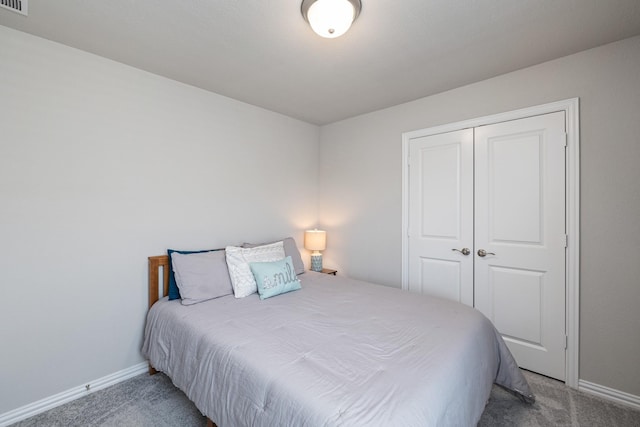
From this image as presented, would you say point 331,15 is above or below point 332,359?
above

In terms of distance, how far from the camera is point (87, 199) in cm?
206

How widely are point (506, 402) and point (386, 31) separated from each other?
8.65 ft

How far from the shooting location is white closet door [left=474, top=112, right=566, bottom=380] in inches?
86.4

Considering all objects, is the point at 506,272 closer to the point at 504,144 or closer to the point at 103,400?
the point at 504,144

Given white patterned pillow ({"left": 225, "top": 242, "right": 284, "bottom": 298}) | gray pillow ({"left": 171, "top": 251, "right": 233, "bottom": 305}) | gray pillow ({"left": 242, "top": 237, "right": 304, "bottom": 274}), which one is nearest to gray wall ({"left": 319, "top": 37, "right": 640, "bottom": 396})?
gray pillow ({"left": 242, "top": 237, "right": 304, "bottom": 274})

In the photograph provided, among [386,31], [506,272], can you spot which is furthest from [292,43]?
[506,272]

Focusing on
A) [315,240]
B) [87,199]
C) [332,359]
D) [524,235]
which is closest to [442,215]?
[524,235]

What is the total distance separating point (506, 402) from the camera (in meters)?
1.94

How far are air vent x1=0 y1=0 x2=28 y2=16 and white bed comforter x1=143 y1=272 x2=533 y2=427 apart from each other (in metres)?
2.02

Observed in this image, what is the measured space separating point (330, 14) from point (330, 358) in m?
1.79

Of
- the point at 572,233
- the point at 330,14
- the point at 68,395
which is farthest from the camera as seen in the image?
the point at 572,233

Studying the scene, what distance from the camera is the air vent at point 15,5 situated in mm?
1549

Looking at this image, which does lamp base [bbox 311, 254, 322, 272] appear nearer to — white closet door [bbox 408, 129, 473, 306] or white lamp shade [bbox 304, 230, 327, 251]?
white lamp shade [bbox 304, 230, 327, 251]

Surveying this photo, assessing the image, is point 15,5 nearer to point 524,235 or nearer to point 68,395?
point 68,395
